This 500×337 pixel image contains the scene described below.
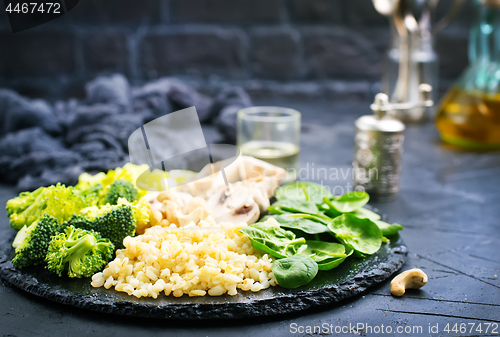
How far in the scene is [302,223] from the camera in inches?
45.6

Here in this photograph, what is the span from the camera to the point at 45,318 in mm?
935

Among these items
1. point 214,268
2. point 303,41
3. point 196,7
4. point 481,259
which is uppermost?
point 196,7

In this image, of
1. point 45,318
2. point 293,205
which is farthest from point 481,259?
point 45,318

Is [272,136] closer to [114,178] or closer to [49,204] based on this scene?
[114,178]

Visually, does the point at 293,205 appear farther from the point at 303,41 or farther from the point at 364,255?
the point at 303,41

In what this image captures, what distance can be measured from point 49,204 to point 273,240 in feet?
1.80

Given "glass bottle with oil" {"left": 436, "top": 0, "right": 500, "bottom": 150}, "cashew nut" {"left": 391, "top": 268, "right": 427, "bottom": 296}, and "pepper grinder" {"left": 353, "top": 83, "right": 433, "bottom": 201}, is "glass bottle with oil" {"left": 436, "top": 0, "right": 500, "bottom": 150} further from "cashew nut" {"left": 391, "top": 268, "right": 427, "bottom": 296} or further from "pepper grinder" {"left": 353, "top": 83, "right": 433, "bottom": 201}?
"cashew nut" {"left": 391, "top": 268, "right": 427, "bottom": 296}

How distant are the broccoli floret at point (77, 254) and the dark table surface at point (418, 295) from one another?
8 centimetres

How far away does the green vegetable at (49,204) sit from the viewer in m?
1.17

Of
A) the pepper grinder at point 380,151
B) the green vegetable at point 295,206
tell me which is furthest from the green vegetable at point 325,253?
the pepper grinder at point 380,151

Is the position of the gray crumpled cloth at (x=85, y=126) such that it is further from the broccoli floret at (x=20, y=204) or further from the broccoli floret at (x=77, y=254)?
the broccoli floret at (x=77, y=254)

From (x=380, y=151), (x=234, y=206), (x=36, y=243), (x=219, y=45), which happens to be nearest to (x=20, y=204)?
(x=36, y=243)

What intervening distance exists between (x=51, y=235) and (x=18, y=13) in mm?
521

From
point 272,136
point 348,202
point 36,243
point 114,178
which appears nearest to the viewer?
point 36,243
